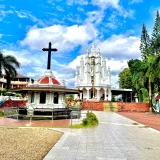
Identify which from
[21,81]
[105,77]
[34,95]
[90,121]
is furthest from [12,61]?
[21,81]

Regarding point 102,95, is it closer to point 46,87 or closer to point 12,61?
point 12,61

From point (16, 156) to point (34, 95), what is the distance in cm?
1544

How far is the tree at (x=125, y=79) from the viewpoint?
62.8 m

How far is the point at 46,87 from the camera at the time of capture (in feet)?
69.7

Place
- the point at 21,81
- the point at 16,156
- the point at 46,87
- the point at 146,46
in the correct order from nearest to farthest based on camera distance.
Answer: the point at 16,156
the point at 46,87
the point at 146,46
the point at 21,81

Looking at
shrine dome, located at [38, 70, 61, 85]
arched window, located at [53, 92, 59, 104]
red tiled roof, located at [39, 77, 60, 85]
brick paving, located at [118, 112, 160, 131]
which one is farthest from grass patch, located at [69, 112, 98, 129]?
red tiled roof, located at [39, 77, 60, 85]

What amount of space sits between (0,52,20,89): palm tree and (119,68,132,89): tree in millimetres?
40420

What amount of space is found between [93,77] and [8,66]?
31.7 meters

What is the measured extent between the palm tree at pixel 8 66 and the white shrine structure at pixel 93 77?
1063 inches

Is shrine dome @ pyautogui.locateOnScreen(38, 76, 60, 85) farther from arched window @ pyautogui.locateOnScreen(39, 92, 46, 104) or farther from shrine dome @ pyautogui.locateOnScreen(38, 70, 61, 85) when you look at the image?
arched window @ pyautogui.locateOnScreen(39, 92, 46, 104)

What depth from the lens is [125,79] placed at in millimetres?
64312

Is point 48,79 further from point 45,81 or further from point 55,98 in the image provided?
point 55,98

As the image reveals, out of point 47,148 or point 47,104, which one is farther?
point 47,104

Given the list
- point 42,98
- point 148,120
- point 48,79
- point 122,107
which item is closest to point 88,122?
point 42,98
